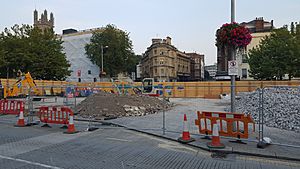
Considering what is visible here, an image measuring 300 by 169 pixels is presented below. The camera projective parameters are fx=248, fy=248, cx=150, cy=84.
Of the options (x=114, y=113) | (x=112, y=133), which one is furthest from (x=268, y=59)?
(x=112, y=133)

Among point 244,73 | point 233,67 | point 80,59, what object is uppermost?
point 80,59

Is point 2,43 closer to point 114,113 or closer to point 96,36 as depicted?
point 96,36

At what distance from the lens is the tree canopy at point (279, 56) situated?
126 feet

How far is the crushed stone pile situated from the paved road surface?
5209mm

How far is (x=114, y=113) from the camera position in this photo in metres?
15.1

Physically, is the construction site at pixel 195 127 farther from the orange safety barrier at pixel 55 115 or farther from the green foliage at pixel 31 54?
the green foliage at pixel 31 54

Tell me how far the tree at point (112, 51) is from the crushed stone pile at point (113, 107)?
4340 centimetres

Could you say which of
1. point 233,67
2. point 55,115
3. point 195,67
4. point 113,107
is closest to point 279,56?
point 113,107

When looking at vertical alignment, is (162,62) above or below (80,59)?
above

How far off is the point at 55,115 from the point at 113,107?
14.8 feet

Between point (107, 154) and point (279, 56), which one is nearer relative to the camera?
point (107, 154)

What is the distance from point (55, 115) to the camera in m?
11.6

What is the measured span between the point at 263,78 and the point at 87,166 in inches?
1697

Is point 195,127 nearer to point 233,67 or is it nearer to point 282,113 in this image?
point 233,67
